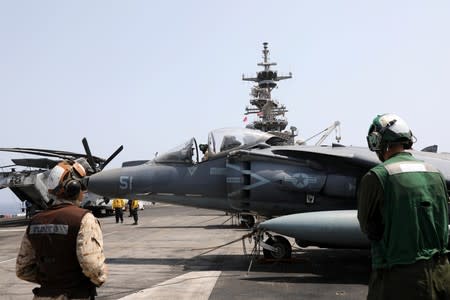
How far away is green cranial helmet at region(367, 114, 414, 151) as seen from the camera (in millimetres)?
3176

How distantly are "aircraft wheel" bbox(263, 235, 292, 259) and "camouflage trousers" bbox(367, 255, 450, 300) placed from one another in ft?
25.1

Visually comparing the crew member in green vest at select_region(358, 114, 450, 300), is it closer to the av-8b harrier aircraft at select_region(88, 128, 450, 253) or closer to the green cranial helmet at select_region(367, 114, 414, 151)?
the green cranial helmet at select_region(367, 114, 414, 151)

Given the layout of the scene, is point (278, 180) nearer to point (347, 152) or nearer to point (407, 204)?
point (347, 152)

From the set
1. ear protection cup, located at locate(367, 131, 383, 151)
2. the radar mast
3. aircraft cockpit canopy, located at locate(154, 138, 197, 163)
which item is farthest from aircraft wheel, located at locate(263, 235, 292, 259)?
the radar mast

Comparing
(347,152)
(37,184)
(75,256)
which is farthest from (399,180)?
(37,184)

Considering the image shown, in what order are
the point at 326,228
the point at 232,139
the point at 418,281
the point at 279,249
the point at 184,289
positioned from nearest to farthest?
the point at 418,281, the point at 184,289, the point at 326,228, the point at 279,249, the point at 232,139

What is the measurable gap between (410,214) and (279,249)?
7.84 m

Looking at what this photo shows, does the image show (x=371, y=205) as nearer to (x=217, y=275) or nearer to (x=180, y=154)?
(x=217, y=275)

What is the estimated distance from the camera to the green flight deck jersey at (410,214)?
2.82m

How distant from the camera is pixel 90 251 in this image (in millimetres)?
3275

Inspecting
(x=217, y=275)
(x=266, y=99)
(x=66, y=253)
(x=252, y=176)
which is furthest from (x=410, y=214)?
(x=266, y=99)

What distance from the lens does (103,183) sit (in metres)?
10.9

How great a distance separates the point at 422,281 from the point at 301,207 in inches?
297

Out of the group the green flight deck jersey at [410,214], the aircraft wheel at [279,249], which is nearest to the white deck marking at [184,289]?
the aircraft wheel at [279,249]
